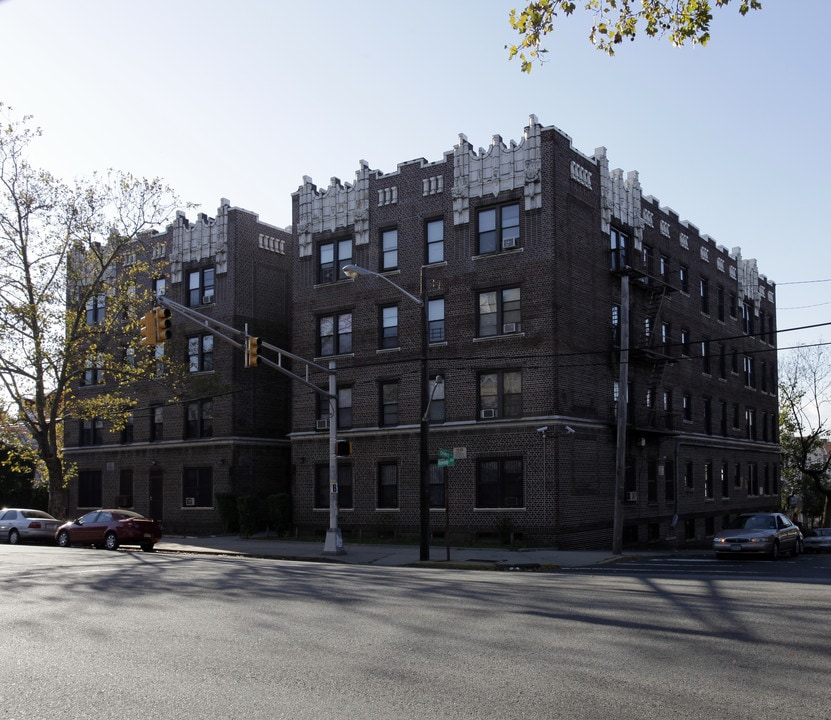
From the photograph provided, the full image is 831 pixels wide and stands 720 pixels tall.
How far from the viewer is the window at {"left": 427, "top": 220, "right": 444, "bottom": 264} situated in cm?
3362

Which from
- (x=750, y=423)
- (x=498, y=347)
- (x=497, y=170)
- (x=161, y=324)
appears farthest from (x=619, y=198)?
(x=161, y=324)

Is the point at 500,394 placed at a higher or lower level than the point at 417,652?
higher

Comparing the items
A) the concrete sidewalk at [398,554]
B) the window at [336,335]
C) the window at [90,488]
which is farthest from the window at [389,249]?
the window at [90,488]

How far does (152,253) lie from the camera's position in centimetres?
4191

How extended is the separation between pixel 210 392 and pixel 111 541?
8578mm

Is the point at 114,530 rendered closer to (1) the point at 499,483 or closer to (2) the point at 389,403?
(2) the point at 389,403

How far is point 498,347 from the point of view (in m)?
31.9

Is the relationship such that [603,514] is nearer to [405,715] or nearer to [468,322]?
[468,322]

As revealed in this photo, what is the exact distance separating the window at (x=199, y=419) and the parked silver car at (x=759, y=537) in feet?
72.8

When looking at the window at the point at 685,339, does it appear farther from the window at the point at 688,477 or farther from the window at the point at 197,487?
the window at the point at 197,487

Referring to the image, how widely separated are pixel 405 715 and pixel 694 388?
3808 cm

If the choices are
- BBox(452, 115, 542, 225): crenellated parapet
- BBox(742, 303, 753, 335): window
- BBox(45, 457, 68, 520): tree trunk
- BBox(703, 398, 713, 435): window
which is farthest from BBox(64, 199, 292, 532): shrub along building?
BBox(742, 303, 753, 335): window

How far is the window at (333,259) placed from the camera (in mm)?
36062

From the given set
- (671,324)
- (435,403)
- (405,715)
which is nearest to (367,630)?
(405,715)
